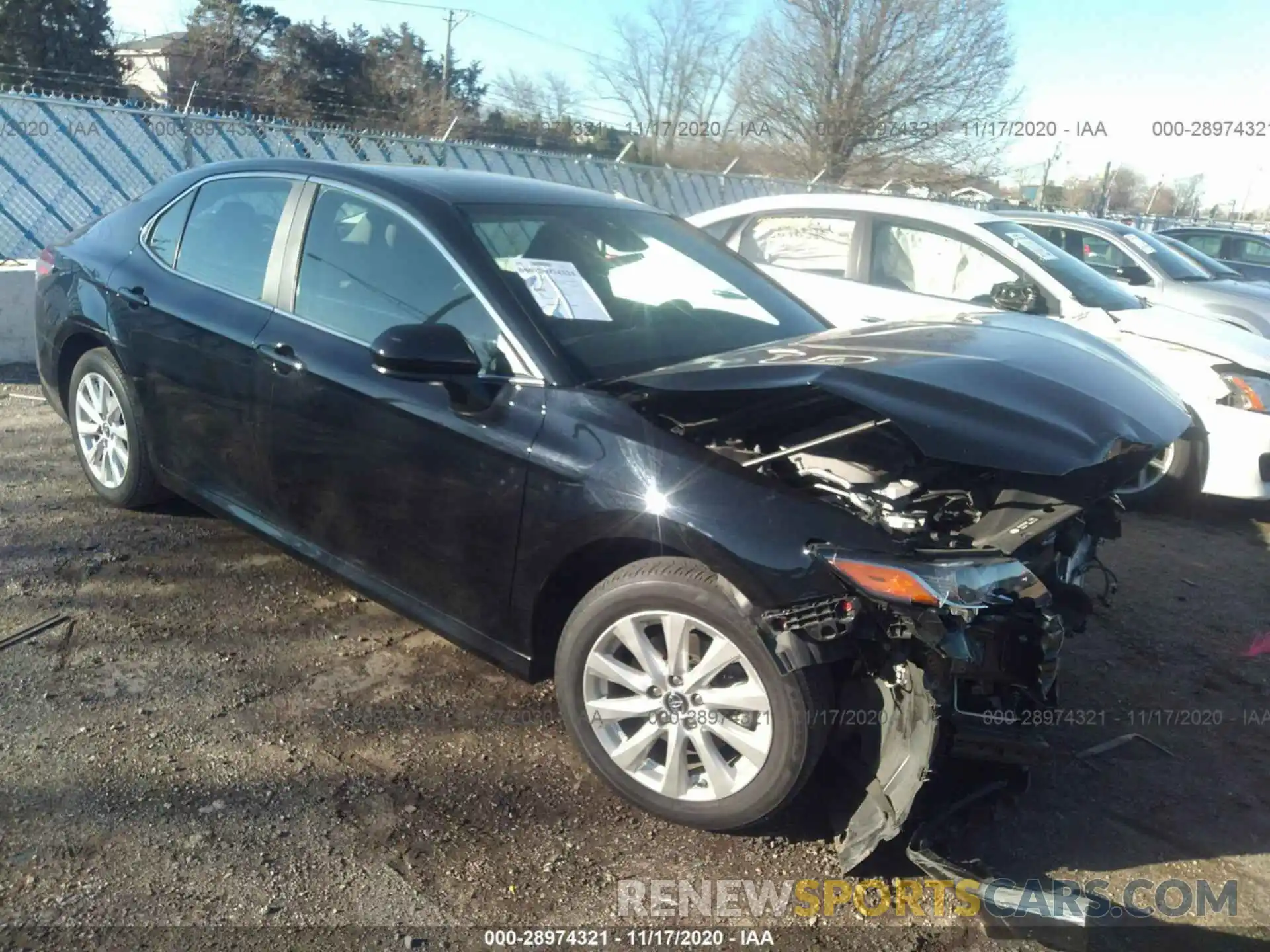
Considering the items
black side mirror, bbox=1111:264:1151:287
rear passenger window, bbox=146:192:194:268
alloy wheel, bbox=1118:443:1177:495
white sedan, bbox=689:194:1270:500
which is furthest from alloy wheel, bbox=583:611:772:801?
black side mirror, bbox=1111:264:1151:287

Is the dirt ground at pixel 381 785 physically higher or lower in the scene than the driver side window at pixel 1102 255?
lower

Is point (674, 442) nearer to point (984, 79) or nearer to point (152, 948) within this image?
point (152, 948)

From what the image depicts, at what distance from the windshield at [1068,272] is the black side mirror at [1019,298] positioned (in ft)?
0.74

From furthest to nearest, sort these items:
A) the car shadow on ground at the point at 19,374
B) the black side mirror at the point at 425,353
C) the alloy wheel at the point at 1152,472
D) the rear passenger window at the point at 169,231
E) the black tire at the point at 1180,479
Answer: the car shadow on ground at the point at 19,374 < the black tire at the point at 1180,479 < the rear passenger window at the point at 169,231 < the alloy wheel at the point at 1152,472 < the black side mirror at the point at 425,353

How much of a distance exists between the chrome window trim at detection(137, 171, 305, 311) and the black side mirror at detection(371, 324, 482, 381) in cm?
97

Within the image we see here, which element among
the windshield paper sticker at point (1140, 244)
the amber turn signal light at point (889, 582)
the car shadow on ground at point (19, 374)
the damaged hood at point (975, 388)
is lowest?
the car shadow on ground at point (19, 374)

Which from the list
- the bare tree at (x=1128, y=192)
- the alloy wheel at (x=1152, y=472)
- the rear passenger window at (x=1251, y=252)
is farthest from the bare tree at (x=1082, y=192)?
the alloy wheel at (x=1152, y=472)

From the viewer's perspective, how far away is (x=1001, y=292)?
5953 millimetres

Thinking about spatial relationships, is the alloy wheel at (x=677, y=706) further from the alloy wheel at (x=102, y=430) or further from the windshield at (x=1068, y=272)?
the windshield at (x=1068, y=272)

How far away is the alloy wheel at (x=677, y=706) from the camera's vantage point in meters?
2.64

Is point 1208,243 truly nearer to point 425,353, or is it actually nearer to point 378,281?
point 378,281

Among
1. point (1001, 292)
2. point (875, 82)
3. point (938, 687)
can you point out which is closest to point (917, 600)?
point (938, 687)

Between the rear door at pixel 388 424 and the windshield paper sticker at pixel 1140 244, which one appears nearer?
the rear door at pixel 388 424

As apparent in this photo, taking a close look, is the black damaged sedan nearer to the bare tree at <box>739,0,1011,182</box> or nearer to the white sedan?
the white sedan
